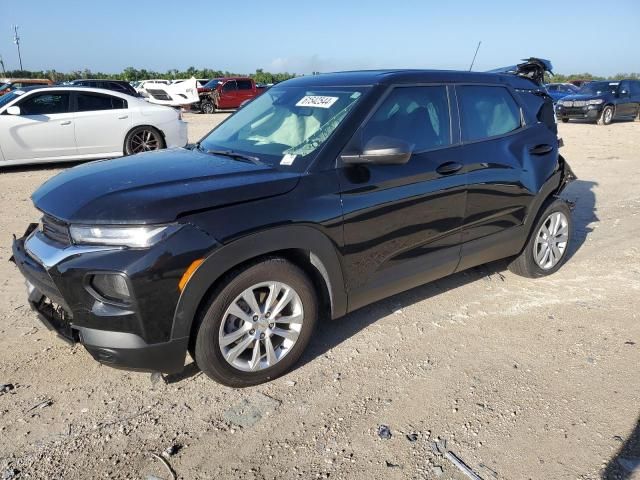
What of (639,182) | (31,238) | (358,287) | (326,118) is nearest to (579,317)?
(358,287)

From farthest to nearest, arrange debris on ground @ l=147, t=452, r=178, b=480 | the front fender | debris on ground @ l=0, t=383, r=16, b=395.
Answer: debris on ground @ l=0, t=383, r=16, b=395, the front fender, debris on ground @ l=147, t=452, r=178, b=480

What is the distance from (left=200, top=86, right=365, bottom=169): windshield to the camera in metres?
3.15

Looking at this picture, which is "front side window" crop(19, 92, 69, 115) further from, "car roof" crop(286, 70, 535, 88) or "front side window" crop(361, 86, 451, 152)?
"front side window" crop(361, 86, 451, 152)

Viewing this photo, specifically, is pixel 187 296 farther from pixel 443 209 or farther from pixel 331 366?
pixel 443 209

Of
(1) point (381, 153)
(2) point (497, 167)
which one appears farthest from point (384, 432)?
(2) point (497, 167)

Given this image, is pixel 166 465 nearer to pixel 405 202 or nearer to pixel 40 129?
pixel 405 202

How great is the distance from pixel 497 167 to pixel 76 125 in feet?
25.5

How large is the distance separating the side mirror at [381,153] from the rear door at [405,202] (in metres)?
0.07

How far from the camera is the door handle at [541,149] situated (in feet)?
14.1

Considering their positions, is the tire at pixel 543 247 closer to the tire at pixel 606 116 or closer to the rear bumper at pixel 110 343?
the rear bumper at pixel 110 343

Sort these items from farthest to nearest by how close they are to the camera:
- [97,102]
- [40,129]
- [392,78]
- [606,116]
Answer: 1. [606,116]
2. [97,102]
3. [40,129]
4. [392,78]

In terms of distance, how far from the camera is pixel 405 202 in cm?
330

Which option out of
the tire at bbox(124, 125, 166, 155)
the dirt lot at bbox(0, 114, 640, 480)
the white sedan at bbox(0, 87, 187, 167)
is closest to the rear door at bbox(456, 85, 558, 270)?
the dirt lot at bbox(0, 114, 640, 480)

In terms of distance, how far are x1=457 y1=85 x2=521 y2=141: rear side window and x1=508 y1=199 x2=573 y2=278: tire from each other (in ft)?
2.85
